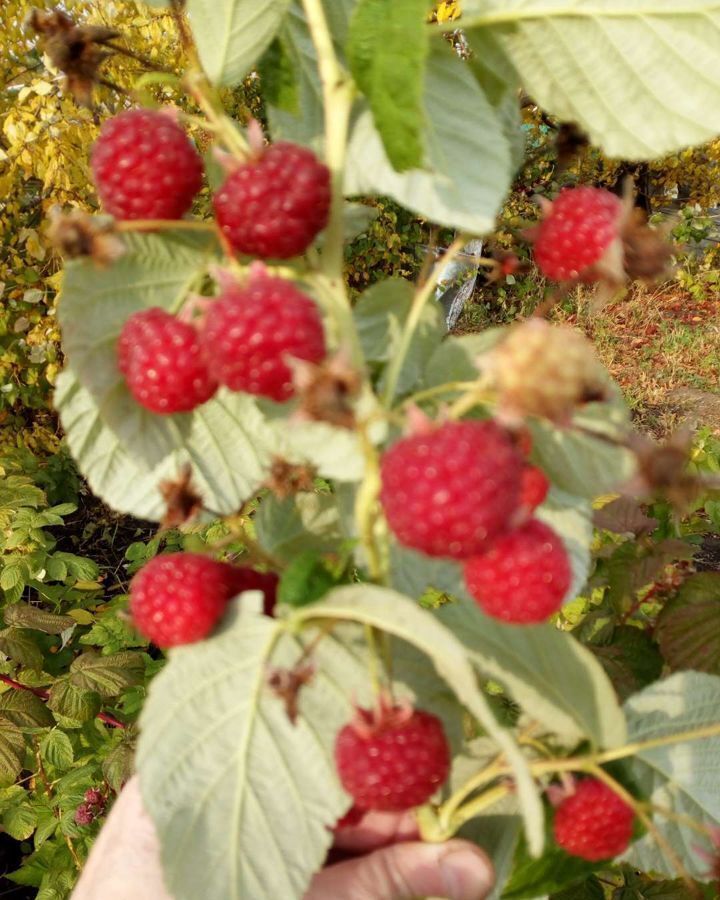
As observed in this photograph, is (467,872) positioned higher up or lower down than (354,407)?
lower down

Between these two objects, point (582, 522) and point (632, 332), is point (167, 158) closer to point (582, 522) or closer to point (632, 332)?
point (582, 522)

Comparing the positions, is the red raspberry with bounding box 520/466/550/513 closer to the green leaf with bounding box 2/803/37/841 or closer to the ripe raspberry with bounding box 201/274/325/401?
the ripe raspberry with bounding box 201/274/325/401

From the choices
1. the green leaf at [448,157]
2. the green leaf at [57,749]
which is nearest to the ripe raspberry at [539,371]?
the green leaf at [448,157]

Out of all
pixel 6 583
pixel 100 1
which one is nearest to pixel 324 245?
pixel 6 583

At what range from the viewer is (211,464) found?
535 millimetres

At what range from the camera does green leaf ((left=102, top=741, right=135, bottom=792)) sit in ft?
3.67

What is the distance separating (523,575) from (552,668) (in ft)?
0.46

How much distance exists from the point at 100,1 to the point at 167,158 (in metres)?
2.14

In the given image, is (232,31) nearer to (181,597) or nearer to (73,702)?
(181,597)

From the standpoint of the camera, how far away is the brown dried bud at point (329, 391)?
341 mm

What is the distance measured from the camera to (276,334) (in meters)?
0.38

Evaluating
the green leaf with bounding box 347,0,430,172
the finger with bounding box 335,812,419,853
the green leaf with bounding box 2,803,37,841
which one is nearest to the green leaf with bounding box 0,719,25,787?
the green leaf with bounding box 2,803,37,841

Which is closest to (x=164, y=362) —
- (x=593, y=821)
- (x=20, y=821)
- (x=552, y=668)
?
(x=552, y=668)

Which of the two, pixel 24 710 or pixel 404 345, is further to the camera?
pixel 24 710
